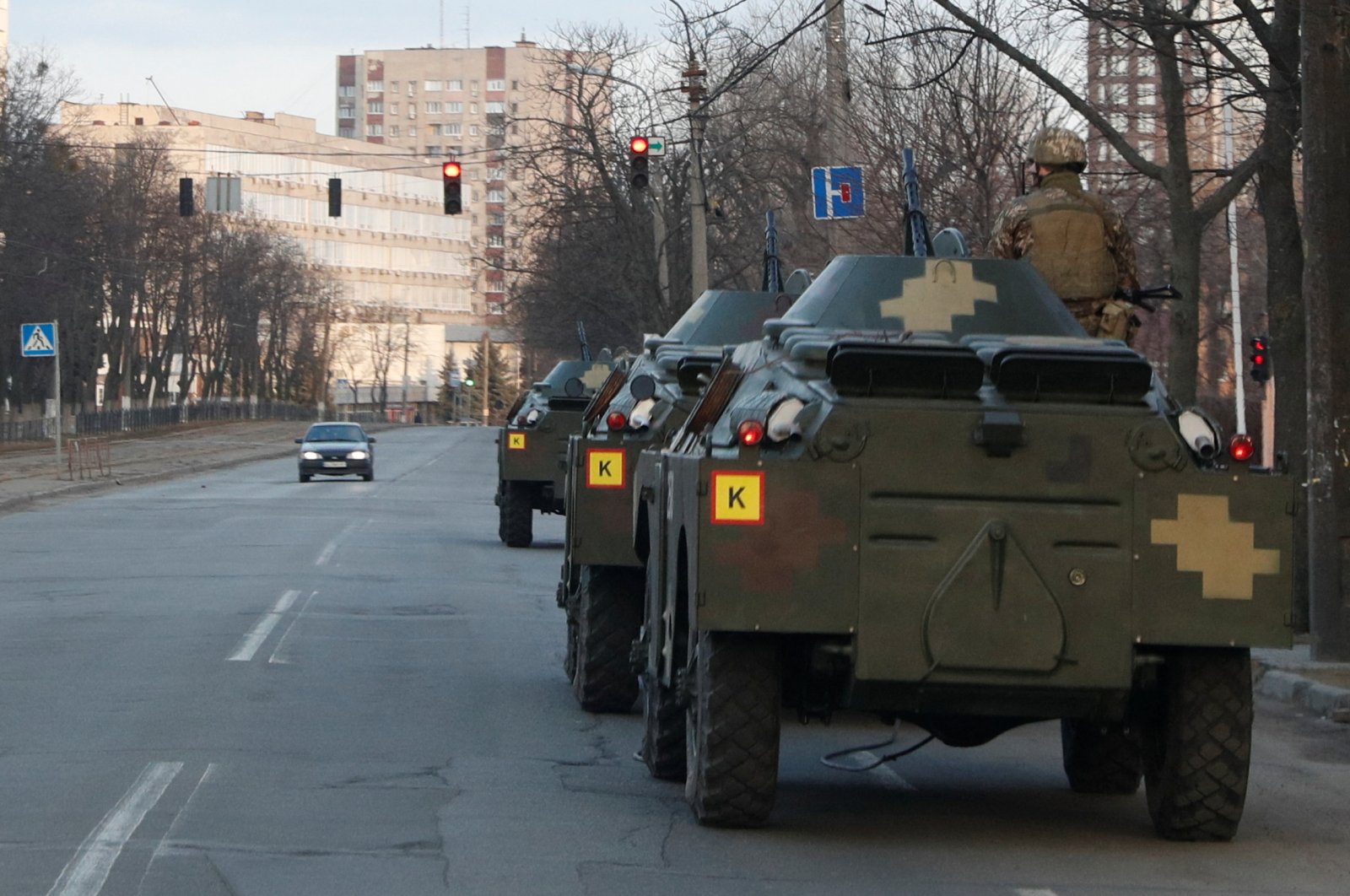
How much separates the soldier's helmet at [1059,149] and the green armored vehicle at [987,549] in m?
2.81

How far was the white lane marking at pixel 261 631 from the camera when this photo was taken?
1327 cm

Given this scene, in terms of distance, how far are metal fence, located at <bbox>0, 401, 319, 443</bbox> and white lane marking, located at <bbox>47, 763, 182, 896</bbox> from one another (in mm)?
56750

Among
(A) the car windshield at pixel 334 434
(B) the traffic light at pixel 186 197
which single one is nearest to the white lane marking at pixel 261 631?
(B) the traffic light at pixel 186 197

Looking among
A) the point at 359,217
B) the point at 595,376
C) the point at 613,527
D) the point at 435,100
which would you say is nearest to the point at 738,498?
the point at 613,527

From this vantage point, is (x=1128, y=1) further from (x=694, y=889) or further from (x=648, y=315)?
(x=648, y=315)

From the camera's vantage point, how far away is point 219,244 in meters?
102

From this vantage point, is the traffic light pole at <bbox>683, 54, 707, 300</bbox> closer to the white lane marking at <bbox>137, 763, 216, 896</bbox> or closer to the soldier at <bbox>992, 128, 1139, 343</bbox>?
the soldier at <bbox>992, 128, 1139, 343</bbox>

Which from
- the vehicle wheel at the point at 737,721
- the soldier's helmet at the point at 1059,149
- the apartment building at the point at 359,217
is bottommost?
the vehicle wheel at the point at 737,721

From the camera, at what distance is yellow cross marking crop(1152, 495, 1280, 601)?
7297mm

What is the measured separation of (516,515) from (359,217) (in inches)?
5418

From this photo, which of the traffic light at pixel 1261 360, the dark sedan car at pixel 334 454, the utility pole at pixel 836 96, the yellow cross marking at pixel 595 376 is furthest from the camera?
the dark sedan car at pixel 334 454

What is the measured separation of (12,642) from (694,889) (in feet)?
27.9

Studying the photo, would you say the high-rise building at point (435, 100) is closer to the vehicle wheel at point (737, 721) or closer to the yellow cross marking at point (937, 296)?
the yellow cross marking at point (937, 296)

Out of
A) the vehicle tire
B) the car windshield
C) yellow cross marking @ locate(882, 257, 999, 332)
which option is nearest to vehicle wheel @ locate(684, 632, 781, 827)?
the vehicle tire
